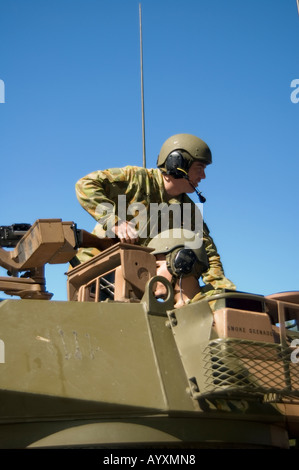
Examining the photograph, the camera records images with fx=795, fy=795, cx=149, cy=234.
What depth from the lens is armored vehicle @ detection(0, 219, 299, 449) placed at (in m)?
4.12

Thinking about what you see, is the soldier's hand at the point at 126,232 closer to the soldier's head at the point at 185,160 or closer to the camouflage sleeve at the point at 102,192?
the camouflage sleeve at the point at 102,192

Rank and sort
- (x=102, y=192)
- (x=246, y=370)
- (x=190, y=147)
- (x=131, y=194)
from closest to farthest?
(x=246, y=370)
(x=102, y=192)
(x=131, y=194)
(x=190, y=147)

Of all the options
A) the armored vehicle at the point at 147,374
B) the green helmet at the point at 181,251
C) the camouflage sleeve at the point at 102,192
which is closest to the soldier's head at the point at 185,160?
the camouflage sleeve at the point at 102,192

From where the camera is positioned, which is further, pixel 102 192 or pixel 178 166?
pixel 178 166

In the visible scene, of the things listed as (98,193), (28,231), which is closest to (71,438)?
(28,231)

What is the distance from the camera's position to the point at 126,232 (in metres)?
6.11

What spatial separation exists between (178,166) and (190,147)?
9.5 inches

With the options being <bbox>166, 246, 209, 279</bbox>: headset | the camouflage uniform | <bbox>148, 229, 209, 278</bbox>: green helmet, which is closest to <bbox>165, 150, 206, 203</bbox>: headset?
the camouflage uniform

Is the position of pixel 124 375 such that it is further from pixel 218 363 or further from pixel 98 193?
pixel 98 193

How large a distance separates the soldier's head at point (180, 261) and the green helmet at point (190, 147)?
1163 mm

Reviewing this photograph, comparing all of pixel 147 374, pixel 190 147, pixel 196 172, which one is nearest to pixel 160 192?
pixel 196 172

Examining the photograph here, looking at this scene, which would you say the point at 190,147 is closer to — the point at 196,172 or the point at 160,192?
the point at 196,172
